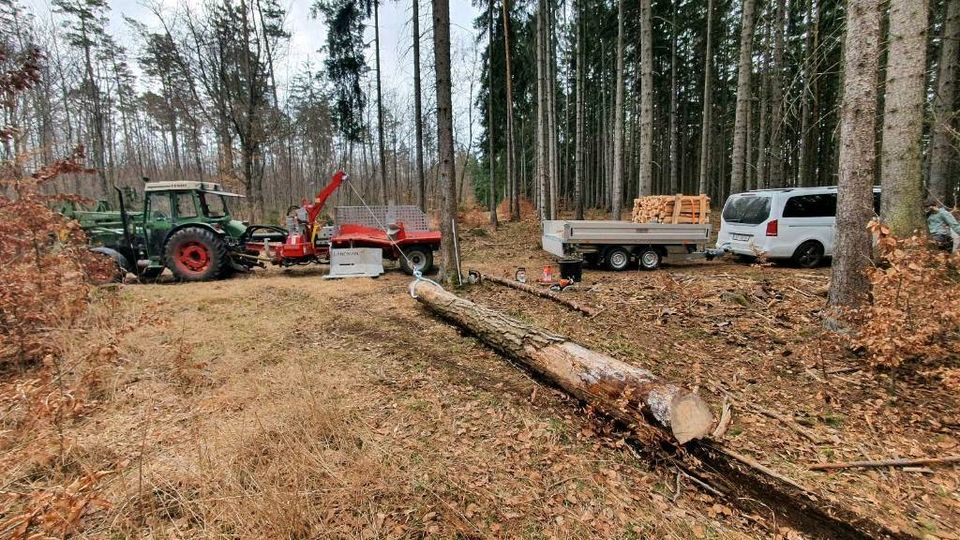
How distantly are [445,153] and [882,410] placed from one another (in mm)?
6193

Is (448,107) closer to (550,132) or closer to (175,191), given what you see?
(175,191)

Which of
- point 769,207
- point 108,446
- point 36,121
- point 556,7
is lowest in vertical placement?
point 108,446

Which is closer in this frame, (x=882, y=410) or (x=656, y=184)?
(x=882, y=410)

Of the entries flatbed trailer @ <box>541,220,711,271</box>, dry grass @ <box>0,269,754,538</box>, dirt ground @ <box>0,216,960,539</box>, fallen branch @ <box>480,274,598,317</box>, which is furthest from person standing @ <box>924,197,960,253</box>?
dry grass @ <box>0,269,754,538</box>

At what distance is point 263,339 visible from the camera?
4914mm

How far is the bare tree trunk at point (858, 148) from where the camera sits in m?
3.63

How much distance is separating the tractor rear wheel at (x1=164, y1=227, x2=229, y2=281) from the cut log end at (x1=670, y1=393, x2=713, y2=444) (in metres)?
9.16

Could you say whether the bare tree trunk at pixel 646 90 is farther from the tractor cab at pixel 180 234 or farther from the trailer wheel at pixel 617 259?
the tractor cab at pixel 180 234

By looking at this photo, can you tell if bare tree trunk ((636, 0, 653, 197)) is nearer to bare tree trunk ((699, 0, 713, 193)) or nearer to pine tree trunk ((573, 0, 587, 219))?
bare tree trunk ((699, 0, 713, 193))

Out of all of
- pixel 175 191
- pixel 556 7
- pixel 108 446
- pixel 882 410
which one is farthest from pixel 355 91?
pixel 882 410

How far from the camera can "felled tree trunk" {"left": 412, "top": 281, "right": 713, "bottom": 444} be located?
255cm

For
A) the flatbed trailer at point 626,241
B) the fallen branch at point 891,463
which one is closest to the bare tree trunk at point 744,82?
the flatbed trailer at point 626,241

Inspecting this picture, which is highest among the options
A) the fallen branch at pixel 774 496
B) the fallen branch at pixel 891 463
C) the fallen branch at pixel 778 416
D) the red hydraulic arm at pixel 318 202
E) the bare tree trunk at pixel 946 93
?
the bare tree trunk at pixel 946 93

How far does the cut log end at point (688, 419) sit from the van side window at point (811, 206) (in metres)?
7.48
